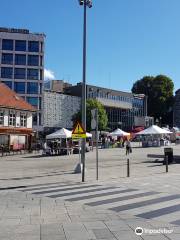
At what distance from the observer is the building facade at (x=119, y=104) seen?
109 metres

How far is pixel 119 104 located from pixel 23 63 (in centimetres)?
3683

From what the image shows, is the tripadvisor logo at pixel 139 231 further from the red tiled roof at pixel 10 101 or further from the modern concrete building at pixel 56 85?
the modern concrete building at pixel 56 85

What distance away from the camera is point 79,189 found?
15.9m

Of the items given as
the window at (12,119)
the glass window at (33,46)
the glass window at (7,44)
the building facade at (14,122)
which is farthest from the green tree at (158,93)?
the window at (12,119)

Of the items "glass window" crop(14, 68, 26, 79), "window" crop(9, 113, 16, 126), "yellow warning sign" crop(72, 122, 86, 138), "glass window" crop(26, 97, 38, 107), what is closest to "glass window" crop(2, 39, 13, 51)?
"glass window" crop(14, 68, 26, 79)

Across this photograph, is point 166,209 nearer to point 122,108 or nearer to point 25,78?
point 25,78

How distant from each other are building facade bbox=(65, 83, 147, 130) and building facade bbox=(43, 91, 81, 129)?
606 cm

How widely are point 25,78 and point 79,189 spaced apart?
2906 inches

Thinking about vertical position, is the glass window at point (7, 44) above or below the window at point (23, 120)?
above

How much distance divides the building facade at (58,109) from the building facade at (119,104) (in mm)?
6064

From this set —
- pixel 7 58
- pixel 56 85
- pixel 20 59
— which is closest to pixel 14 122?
pixel 7 58

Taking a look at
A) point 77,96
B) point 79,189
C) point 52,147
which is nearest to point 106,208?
point 79,189

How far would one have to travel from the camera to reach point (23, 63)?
288 ft

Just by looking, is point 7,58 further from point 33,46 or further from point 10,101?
point 10,101
